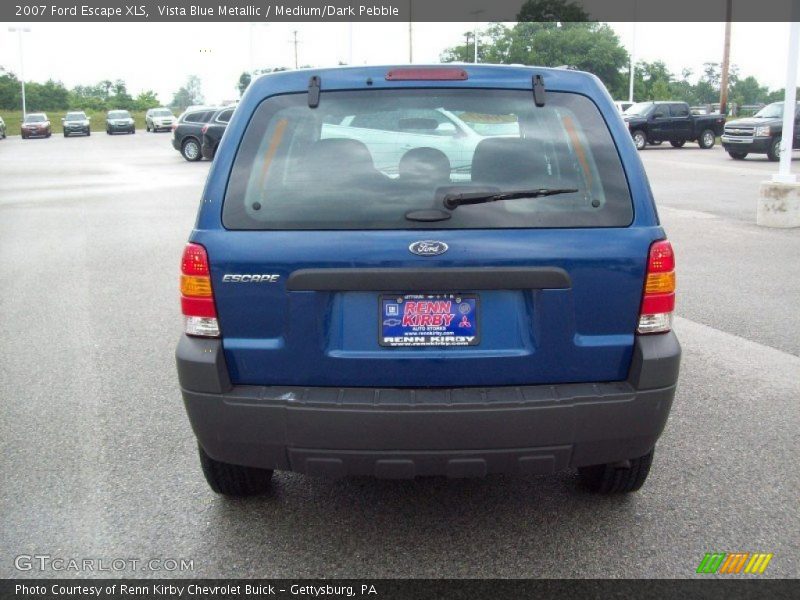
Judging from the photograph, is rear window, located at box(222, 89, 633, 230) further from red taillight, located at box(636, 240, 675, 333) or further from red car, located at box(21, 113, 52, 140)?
red car, located at box(21, 113, 52, 140)

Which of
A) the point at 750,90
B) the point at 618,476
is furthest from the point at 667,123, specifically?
the point at 750,90

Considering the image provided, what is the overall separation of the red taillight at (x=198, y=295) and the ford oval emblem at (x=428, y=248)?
78 centimetres

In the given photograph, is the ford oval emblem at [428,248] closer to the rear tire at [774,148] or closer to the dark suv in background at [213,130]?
the dark suv in background at [213,130]

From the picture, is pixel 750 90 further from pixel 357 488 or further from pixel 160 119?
pixel 357 488

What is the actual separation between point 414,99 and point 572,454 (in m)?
1.46

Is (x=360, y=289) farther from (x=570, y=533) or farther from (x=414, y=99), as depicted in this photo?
(x=570, y=533)

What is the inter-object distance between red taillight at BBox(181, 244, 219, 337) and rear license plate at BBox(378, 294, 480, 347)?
653 millimetres

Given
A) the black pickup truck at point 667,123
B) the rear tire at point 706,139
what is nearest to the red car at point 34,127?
the black pickup truck at point 667,123

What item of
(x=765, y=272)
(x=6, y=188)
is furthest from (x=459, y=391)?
(x=6, y=188)

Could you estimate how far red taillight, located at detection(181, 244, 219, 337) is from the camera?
330cm

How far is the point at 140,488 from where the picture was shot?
13.5 feet

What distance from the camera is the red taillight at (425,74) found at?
3352mm

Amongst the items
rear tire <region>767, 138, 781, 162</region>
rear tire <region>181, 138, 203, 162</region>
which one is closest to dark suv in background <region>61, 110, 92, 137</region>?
rear tire <region>181, 138, 203, 162</region>

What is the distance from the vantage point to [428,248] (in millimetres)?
3188
